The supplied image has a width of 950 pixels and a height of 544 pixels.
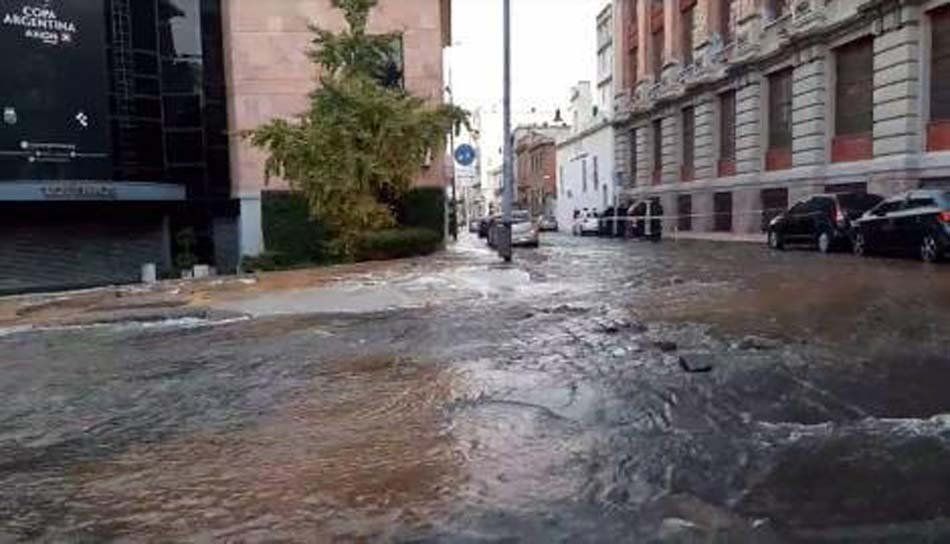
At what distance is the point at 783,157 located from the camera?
3744 centimetres

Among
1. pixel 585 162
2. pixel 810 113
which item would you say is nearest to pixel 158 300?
pixel 810 113

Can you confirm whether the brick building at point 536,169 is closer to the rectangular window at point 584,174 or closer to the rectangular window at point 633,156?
the rectangular window at point 584,174

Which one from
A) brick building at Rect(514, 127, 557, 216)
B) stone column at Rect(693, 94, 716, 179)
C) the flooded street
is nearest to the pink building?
stone column at Rect(693, 94, 716, 179)

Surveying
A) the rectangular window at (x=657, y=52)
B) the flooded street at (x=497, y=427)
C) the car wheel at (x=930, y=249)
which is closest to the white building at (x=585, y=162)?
the rectangular window at (x=657, y=52)

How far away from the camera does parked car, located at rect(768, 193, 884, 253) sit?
80.8 feet

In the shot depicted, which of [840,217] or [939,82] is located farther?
[939,82]

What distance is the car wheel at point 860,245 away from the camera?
2298 cm

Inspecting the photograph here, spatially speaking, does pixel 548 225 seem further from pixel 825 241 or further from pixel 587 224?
pixel 825 241

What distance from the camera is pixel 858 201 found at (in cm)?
2523

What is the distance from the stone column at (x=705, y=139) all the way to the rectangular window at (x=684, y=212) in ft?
6.31

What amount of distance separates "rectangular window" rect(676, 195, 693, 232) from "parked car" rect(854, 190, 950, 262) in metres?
23.7

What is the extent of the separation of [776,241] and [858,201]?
12.2 feet

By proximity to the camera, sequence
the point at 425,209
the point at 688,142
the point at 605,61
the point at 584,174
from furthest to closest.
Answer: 1. the point at 584,174
2. the point at 605,61
3. the point at 688,142
4. the point at 425,209

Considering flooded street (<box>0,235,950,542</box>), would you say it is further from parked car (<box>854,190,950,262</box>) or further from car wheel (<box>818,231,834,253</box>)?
car wheel (<box>818,231,834,253</box>)
